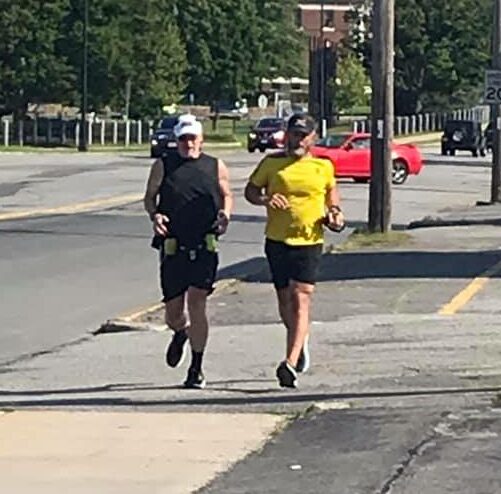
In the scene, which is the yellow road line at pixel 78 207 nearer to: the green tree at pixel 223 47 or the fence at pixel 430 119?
the green tree at pixel 223 47

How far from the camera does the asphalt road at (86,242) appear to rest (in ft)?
56.1

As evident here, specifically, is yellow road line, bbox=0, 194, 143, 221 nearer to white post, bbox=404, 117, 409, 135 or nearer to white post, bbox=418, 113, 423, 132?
white post, bbox=404, 117, 409, 135

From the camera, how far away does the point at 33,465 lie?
29.6 ft

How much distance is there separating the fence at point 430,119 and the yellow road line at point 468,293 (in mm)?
76906

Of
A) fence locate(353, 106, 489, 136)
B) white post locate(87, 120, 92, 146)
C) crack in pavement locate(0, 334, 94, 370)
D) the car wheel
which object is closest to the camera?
crack in pavement locate(0, 334, 94, 370)

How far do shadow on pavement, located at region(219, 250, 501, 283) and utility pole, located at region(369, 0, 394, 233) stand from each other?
280cm

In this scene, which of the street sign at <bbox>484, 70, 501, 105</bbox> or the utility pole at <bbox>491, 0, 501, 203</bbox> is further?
the utility pole at <bbox>491, 0, 501, 203</bbox>

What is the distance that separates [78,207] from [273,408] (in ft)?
77.9

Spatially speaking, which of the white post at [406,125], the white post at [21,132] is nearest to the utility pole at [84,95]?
the white post at [21,132]

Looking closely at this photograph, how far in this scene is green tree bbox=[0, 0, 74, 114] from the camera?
255ft

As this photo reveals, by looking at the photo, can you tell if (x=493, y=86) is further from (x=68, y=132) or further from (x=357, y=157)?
(x=68, y=132)

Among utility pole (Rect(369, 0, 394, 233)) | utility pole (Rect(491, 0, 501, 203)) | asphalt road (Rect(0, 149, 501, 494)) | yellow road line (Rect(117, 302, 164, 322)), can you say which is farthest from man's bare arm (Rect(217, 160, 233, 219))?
utility pole (Rect(491, 0, 501, 203))

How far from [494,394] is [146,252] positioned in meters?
13.7

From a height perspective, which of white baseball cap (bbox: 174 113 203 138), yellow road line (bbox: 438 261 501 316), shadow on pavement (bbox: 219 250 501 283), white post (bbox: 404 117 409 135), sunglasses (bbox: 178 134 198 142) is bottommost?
shadow on pavement (bbox: 219 250 501 283)
